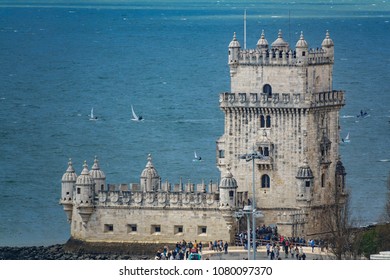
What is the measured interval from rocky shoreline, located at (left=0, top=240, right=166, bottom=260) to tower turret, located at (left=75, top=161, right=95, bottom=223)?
1.43 m

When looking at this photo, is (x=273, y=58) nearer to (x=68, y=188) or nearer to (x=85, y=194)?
(x=85, y=194)

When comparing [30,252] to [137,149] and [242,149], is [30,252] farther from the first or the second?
[137,149]

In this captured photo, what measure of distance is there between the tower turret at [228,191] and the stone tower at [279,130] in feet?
3.36

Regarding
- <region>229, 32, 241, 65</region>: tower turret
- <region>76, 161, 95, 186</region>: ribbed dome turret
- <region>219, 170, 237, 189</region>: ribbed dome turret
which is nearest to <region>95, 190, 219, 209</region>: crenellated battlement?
<region>76, 161, 95, 186</region>: ribbed dome turret

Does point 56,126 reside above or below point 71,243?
above

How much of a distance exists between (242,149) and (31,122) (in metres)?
54.2

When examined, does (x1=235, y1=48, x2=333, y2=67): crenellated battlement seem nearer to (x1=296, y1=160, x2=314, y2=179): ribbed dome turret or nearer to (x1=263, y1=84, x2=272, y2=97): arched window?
(x1=263, y1=84, x2=272, y2=97): arched window

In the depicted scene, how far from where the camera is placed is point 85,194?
124 metres

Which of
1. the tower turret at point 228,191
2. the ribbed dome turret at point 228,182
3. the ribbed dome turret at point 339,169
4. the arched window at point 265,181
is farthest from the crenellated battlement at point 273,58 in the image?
the ribbed dome turret at point 228,182

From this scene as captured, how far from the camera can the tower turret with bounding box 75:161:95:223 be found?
124 meters

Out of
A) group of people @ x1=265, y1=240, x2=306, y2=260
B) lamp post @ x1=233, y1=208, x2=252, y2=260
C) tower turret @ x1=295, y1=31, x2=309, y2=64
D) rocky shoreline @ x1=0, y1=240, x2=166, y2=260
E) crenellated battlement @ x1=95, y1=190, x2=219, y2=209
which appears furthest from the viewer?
tower turret @ x1=295, y1=31, x2=309, y2=64

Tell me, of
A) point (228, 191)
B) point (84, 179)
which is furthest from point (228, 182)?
point (84, 179)

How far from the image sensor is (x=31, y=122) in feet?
581
